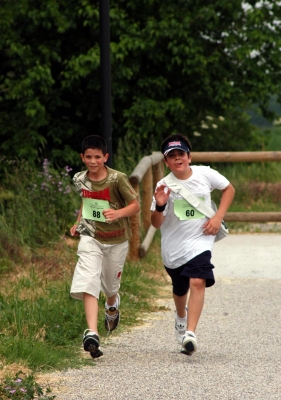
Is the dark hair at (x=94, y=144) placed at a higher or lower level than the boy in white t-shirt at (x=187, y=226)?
higher

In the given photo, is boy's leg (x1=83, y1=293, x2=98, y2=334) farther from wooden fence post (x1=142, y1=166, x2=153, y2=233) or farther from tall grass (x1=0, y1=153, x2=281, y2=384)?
wooden fence post (x1=142, y1=166, x2=153, y2=233)

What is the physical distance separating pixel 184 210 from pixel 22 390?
6.39 feet

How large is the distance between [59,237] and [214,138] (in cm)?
1006

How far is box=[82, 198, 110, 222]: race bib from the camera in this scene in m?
6.61

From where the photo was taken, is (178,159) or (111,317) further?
(111,317)

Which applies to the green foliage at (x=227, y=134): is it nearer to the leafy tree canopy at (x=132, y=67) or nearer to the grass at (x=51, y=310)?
the leafy tree canopy at (x=132, y=67)

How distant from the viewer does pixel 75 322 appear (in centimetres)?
713

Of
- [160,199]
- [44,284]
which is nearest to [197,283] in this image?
[160,199]

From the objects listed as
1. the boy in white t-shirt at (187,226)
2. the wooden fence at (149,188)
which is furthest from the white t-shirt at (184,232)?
the wooden fence at (149,188)

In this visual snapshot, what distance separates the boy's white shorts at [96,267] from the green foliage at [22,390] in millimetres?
1304

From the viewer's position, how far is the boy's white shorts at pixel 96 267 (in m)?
6.57

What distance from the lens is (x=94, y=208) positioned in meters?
6.63

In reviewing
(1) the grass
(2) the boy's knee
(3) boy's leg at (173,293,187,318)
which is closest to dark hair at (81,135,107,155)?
(2) the boy's knee

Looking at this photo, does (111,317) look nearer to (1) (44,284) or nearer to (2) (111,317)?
(2) (111,317)
